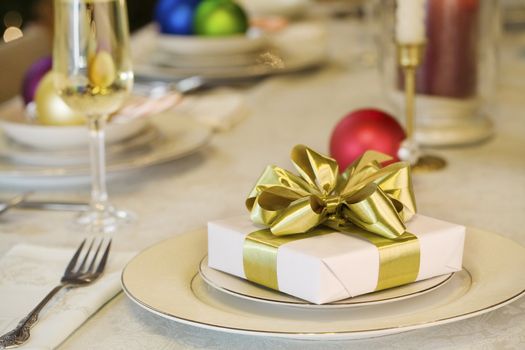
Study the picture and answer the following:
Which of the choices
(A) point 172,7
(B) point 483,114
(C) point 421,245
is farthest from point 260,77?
(C) point 421,245

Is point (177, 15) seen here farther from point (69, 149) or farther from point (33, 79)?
point (69, 149)

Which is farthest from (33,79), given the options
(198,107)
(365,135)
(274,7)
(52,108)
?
(274,7)

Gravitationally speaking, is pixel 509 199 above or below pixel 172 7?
below

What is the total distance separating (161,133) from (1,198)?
10.1 inches

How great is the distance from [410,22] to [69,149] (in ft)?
1.50

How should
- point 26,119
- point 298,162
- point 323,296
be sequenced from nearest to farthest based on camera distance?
point 323,296
point 298,162
point 26,119

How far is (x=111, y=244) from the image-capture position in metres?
0.91

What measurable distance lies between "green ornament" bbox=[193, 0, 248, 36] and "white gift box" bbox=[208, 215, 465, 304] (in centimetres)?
107

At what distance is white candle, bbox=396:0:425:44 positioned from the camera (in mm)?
1149

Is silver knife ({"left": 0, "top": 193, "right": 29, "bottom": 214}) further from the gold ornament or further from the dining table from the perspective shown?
the gold ornament

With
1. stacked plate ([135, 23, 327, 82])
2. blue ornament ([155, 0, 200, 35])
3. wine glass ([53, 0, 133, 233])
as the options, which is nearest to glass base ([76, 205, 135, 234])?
wine glass ([53, 0, 133, 233])

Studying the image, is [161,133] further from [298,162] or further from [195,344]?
[195,344]

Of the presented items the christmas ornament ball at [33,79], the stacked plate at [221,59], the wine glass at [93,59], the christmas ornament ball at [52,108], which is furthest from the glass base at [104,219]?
the stacked plate at [221,59]

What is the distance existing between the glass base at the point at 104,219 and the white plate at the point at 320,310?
19 cm
